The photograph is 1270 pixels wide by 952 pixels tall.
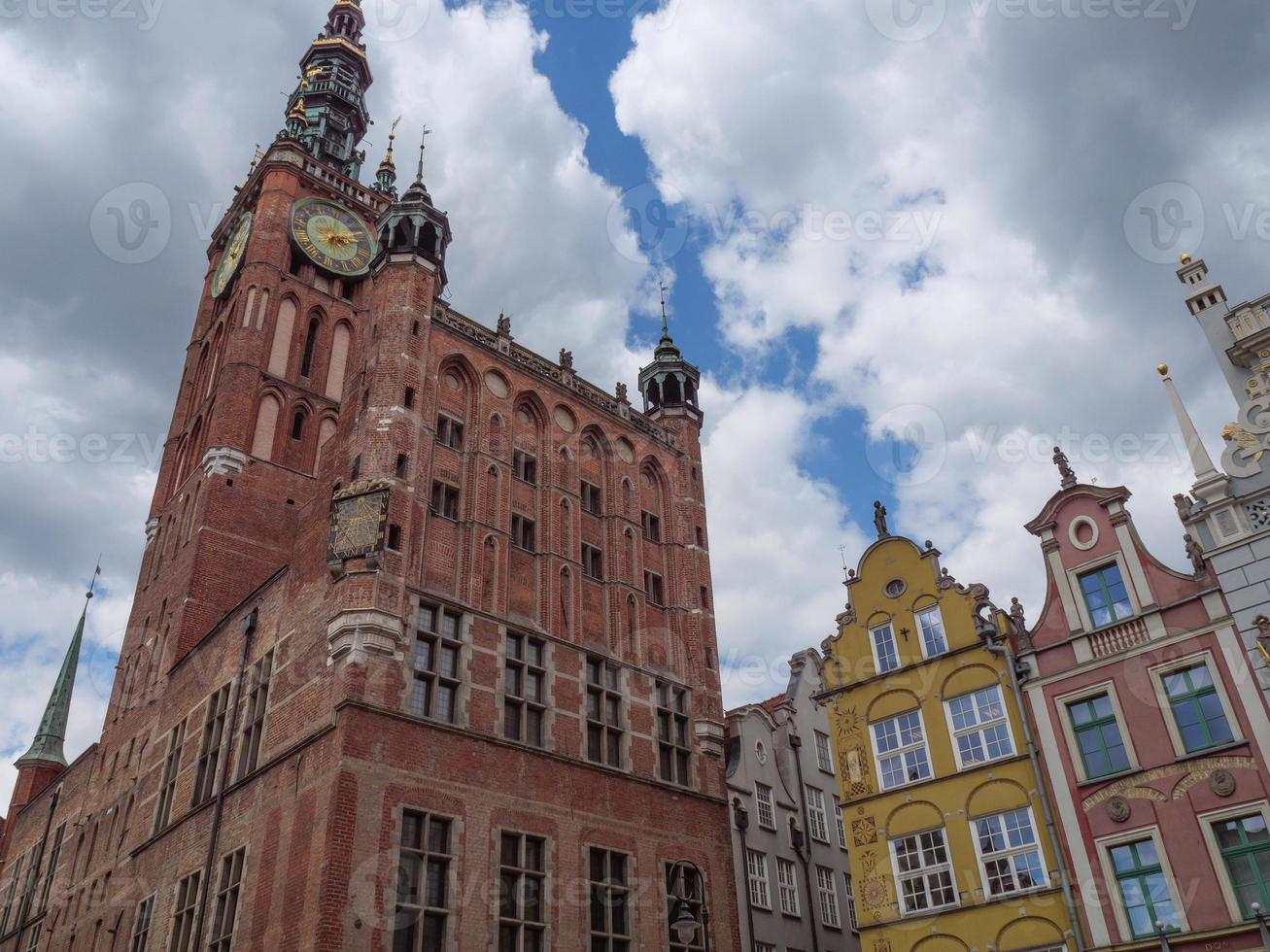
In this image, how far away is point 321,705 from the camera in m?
25.6

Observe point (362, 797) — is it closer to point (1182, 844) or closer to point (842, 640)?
point (842, 640)

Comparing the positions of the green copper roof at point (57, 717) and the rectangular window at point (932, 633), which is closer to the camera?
the rectangular window at point (932, 633)

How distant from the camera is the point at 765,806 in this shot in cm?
3606

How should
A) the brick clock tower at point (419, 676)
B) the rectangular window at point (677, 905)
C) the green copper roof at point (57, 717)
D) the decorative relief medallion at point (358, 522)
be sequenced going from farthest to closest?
1. the green copper roof at point (57, 717)
2. the rectangular window at point (677, 905)
3. the decorative relief medallion at point (358, 522)
4. the brick clock tower at point (419, 676)

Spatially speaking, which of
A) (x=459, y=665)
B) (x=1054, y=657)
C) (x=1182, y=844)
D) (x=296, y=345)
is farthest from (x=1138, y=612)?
(x=296, y=345)

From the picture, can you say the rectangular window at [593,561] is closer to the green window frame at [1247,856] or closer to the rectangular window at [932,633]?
the rectangular window at [932,633]

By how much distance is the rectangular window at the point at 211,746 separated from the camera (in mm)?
30109

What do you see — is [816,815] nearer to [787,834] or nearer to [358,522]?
[787,834]

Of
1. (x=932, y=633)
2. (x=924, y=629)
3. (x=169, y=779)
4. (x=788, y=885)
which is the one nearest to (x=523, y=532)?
(x=924, y=629)

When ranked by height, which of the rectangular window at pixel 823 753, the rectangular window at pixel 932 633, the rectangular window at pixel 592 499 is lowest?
the rectangular window at pixel 932 633

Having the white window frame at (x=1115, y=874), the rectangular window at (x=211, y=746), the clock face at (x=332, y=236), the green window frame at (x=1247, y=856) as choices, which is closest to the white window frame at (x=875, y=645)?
the white window frame at (x=1115, y=874)

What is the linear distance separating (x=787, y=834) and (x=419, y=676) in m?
15.9

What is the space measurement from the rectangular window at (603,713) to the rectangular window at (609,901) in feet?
8.66

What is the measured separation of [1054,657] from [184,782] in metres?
24.7
